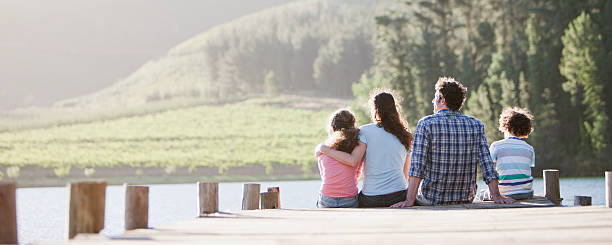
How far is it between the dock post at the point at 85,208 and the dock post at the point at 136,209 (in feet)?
1.95

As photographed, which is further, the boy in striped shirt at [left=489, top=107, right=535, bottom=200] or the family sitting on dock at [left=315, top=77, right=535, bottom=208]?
the boy in striped shirt at [left=489, top=107, right=535, bottom=200]

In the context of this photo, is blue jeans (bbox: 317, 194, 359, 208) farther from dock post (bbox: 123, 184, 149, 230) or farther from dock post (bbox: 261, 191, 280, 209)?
dock post (bbox: 123, 184, 149, 230)

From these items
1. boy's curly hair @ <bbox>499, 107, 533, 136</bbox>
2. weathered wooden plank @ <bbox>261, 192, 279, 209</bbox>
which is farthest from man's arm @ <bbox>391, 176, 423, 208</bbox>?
weathered wooden plank @ <bbox>261, 192, 279, 209</bbox>

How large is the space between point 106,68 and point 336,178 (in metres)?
163

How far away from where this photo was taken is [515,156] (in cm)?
828

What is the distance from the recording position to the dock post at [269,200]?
10031mm

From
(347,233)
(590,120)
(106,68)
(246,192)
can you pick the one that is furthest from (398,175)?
(106,68)

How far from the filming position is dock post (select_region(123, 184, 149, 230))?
6066mm

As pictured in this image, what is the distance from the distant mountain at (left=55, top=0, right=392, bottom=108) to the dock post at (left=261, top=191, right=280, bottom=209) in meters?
85.3

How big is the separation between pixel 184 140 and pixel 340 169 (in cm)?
Answer: 6248

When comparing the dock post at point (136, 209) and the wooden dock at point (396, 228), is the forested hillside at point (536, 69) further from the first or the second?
the dock post at point (136, 209)

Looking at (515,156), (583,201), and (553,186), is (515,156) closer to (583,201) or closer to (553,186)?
(553,186)

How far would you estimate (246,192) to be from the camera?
944 cm

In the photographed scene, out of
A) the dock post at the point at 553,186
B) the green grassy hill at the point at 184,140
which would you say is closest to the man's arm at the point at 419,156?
the dock post at the point at 553,186
